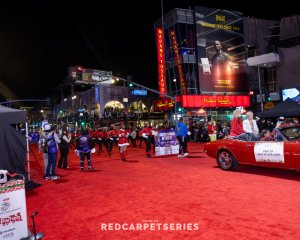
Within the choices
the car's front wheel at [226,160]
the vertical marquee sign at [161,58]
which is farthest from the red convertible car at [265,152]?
the vertical marquee sign at [161,58]

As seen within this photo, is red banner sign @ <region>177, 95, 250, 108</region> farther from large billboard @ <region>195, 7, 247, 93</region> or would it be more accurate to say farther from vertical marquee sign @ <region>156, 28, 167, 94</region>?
vertical marquee sign @ <region>156, 28, 167, 94</region>

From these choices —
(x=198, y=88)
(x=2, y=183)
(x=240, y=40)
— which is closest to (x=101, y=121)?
(x=198, y=88)

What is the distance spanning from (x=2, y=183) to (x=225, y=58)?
120 ft

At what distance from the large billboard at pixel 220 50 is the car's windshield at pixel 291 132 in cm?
2762

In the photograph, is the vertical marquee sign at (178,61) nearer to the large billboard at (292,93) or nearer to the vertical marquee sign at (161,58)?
the vertical marquee sign at (161,58)

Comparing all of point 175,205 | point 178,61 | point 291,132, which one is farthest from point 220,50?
point 175,205

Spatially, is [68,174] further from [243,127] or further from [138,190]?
[243,127]

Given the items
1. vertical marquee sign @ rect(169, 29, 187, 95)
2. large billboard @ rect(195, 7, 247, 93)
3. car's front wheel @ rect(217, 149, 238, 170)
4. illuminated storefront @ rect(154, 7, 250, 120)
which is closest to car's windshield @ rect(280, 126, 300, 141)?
car's front wheel @ rect(217, 149, 238, 170)

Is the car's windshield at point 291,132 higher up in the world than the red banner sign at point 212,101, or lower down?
lower down

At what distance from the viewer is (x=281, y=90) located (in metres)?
30.1

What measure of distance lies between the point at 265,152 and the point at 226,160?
65.3 inches

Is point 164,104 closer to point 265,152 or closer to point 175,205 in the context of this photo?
point 265,152

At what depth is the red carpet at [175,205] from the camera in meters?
4.37

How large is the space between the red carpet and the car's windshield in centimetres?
117
